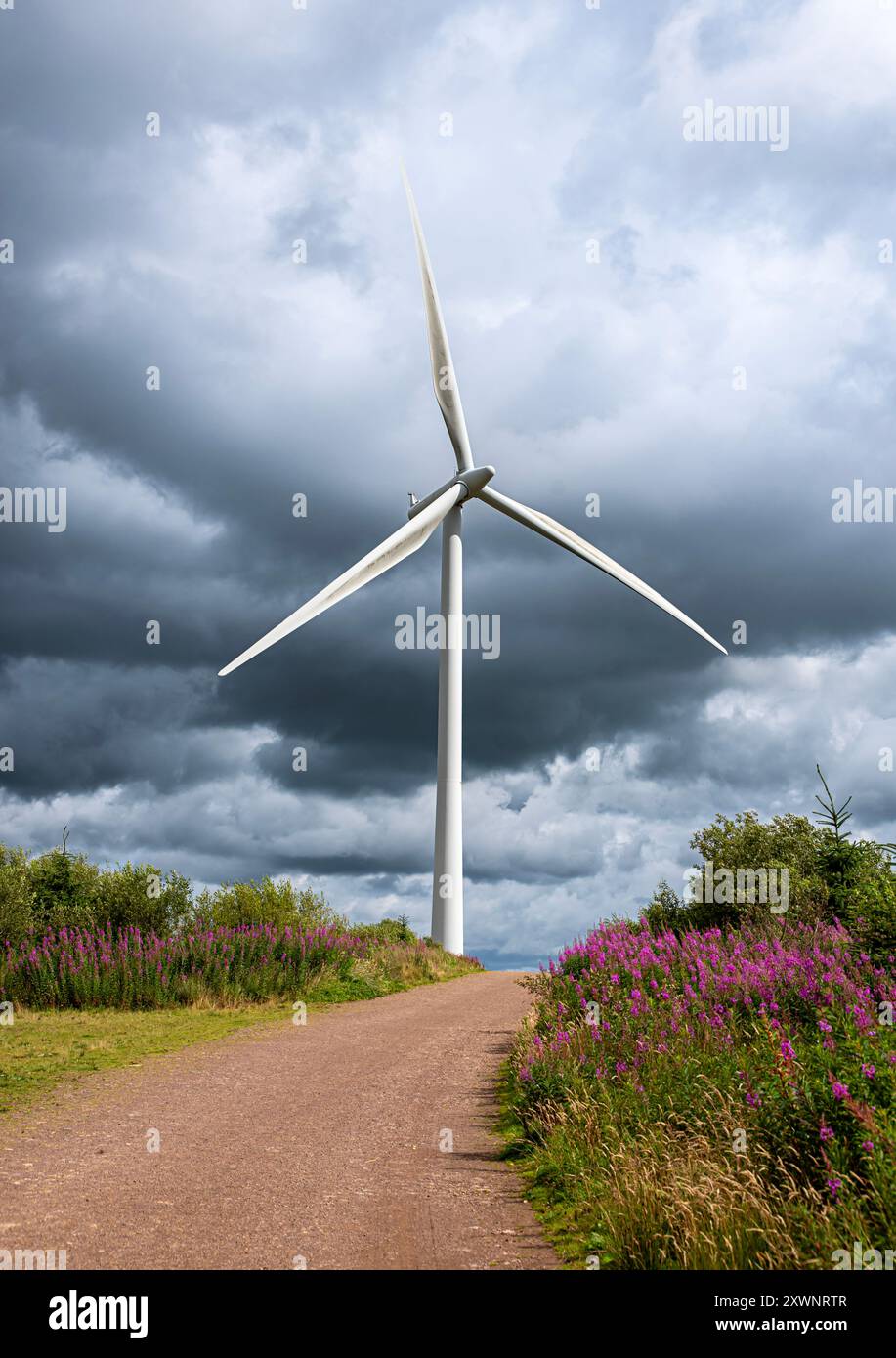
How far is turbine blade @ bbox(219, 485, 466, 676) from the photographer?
27.0 meters

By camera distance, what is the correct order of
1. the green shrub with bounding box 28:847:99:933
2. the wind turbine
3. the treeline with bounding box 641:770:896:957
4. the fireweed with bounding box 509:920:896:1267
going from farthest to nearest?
the wind turbine → the green shrub with bounding box 28:847:99:933 → the treeline with bounding box 641:770:896:957 → the fireweed with bounding box 509:920:896:1267

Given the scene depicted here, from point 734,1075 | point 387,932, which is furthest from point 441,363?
point 734,1075

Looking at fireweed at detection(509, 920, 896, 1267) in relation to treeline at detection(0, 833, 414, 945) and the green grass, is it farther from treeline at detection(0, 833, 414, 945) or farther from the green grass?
treeline at detection(0, 833, 414, 945)

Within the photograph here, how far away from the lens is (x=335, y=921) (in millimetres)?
32969

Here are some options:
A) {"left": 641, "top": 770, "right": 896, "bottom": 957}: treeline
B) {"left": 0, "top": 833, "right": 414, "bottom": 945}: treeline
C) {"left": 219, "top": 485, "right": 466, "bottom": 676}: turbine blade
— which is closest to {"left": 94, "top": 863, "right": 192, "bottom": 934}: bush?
{"left": 0, "top": 833, "right": 414, "bottom": 945}: treeline

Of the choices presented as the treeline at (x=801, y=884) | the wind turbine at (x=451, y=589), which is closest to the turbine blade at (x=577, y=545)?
the wind turbine at (x=451, y=589)

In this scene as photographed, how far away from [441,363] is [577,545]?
935 cm

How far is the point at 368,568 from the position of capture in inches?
1252

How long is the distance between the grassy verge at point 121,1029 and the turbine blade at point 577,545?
675 inches

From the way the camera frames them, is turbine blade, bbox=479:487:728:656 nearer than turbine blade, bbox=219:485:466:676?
No

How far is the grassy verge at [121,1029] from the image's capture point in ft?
49.9

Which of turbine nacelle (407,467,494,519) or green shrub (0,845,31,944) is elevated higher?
turbine nacelle (407,467,494,519)

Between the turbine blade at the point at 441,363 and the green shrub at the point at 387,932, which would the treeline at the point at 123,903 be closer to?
the green shrub at the point at 387,932

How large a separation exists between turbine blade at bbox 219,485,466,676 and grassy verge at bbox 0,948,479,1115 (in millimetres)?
7888
